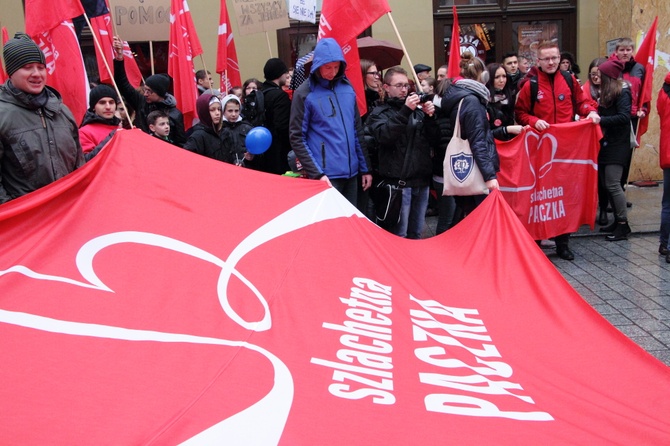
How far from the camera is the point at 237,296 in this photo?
10.5 ft

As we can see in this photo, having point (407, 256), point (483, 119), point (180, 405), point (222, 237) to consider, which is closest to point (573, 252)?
point (483, 119)

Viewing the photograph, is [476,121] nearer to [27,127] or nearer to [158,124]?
[158,124]

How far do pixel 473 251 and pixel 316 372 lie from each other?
2.47m

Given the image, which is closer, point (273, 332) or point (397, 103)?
point (273, 332)

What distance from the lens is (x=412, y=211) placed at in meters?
7.00

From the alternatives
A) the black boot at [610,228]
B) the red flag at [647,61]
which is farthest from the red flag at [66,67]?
the red flag at [647,61]

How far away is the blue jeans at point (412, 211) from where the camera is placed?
6.82 metres

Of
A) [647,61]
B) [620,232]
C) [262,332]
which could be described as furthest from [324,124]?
[647,61]

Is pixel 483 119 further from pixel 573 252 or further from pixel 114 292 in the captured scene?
pixel 114 292

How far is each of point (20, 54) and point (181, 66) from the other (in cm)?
445

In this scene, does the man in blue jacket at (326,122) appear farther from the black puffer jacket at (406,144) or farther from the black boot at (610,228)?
the black boot at (610,228)

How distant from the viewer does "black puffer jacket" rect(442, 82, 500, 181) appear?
624 centimetres

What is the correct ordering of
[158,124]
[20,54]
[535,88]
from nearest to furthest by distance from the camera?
[20,54]
[158,124]
[535,88]

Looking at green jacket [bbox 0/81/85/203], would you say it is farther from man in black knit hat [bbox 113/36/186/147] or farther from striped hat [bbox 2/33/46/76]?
man in black knit hat [bbox 113/36/186/147]
